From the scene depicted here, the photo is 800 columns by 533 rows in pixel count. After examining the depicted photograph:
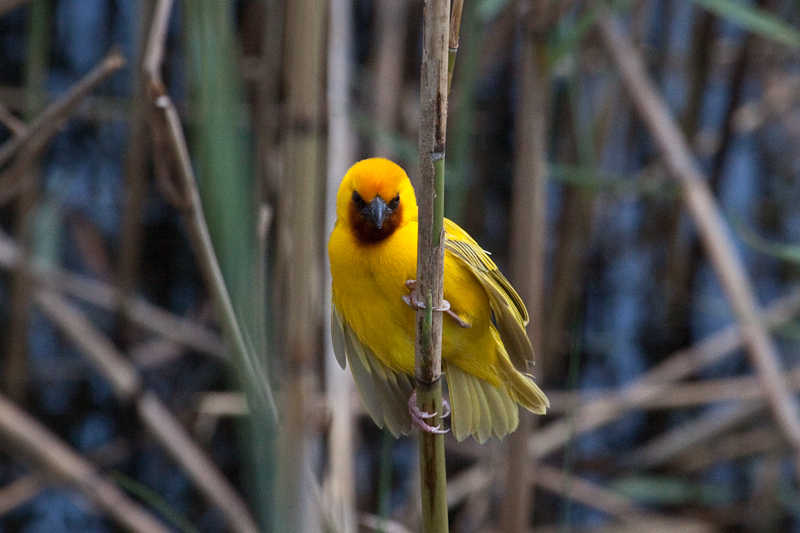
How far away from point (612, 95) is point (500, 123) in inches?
32.7

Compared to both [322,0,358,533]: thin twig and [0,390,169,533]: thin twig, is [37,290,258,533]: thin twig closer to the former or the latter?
[0,390,169,533]: thin twig

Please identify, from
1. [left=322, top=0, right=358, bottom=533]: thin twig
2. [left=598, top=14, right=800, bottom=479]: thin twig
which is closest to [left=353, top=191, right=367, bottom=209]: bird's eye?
[left=322, top=0, right=358, bottom=533]: thin twig

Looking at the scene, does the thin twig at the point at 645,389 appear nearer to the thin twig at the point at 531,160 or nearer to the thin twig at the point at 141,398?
the thin twig at the point at 141,398

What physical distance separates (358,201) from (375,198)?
0.12 ft

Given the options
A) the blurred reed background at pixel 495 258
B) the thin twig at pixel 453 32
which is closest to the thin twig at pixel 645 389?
the blurred reed background at pixel 495 258

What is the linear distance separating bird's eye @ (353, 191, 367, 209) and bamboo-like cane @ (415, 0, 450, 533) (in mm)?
257

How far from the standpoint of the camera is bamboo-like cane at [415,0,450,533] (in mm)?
623

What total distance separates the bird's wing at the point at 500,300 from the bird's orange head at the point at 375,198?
7 centimetres

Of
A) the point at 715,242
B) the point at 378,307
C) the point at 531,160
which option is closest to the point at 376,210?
the point at 378,307

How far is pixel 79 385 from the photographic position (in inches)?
122

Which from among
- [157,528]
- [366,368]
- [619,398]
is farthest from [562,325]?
[366,368]

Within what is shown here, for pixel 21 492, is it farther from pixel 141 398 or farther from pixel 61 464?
pixel 141 398

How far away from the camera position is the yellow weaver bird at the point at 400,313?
3.22ft

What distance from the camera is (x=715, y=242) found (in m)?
2.32
